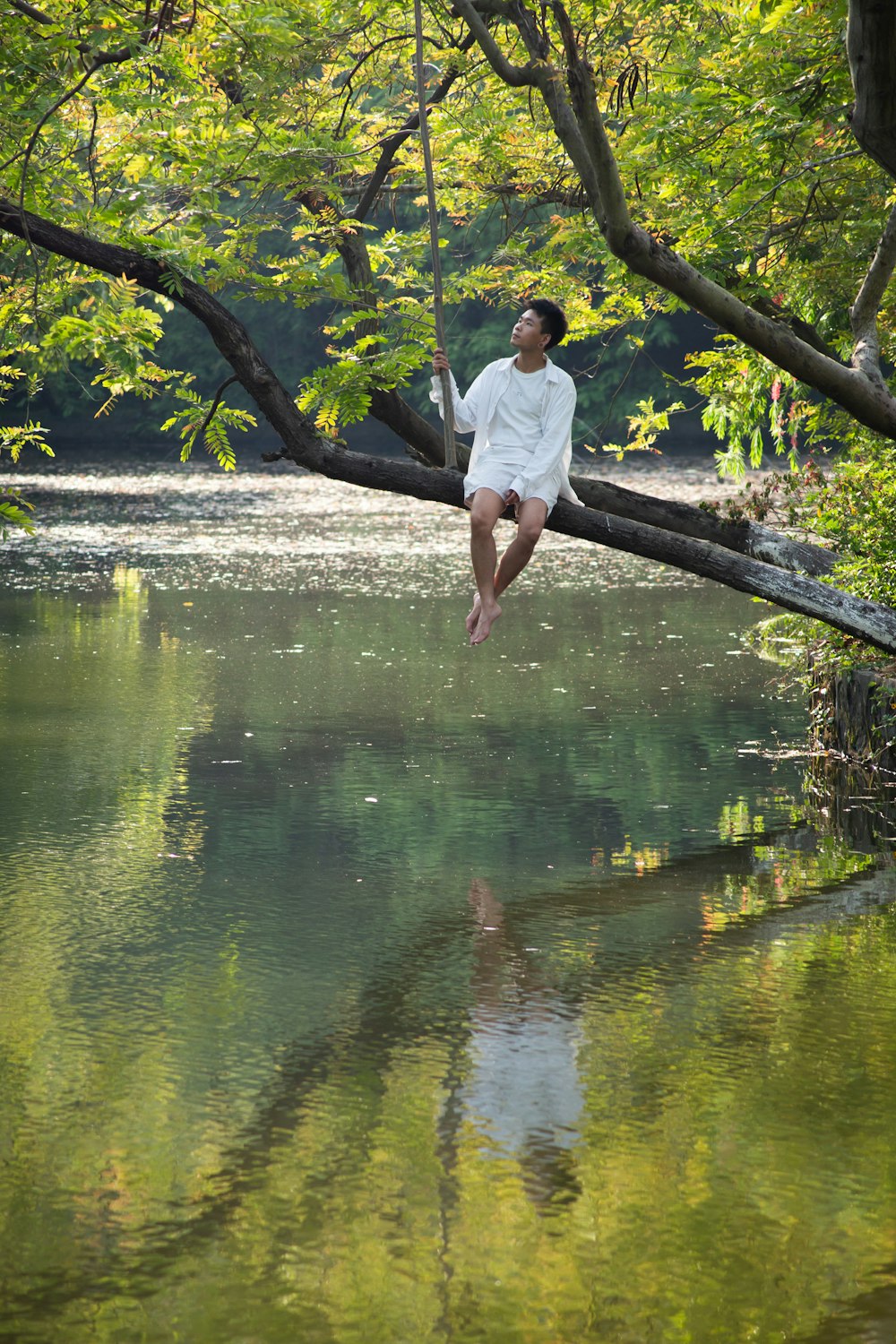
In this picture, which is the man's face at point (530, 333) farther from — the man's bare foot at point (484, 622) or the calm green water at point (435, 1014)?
the calm green water at point (435, 1014)

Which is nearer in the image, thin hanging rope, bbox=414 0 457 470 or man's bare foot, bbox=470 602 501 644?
thin hanging rope, bbox=414 0 457 470

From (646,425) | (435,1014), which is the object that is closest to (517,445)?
(435,1014)

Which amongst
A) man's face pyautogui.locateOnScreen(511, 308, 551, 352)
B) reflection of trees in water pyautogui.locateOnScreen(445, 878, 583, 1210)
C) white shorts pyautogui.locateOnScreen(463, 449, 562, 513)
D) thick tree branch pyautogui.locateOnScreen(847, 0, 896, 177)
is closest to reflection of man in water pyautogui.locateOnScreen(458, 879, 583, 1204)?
reflection of trees in water pyautogui.locateOnScreen(445, 878, 583, 1210)

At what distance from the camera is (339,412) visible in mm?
7938

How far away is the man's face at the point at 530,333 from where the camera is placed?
699cm

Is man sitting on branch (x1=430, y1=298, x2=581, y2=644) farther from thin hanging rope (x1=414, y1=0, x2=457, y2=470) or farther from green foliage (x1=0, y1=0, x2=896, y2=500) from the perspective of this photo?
green foliage (x1=0, y1=0, x2=896, y2=500)

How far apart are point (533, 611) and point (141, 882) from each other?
8839mm

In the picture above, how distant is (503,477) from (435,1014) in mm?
2578

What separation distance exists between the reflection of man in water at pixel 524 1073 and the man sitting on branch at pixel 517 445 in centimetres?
168

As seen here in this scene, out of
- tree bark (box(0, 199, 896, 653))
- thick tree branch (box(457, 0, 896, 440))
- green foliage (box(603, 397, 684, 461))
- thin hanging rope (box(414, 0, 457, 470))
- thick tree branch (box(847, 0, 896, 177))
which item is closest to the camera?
thick tree branch (box(847, 0, 896, 177))

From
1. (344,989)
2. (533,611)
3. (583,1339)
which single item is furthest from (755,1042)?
(533,611)

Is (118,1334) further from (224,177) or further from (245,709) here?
(245,709)

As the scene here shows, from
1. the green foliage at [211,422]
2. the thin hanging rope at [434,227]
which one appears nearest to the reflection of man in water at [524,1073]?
the thin hanging rope at [434,227]

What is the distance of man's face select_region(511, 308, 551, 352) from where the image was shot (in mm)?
6988
